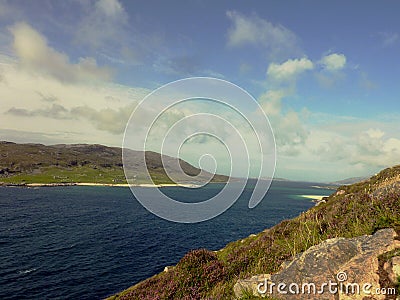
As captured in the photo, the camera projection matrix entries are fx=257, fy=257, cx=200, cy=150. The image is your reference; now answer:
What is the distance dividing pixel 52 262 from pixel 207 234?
137 ft

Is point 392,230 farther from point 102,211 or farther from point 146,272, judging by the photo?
point 102,211

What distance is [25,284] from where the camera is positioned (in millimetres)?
38969

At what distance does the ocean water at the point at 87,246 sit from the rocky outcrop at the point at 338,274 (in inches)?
1086

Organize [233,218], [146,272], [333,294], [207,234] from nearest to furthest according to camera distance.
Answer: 1. [333,294]
2. [146,272]
3. [207,234]
4. [233,218]

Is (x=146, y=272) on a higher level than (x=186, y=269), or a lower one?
lower

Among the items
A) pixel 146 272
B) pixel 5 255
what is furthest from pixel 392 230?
pixel 5 255

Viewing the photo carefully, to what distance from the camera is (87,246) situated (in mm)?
59500

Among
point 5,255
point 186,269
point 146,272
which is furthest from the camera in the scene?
point 5,255

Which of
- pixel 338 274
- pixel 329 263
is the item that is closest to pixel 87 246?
pixel 329 263
